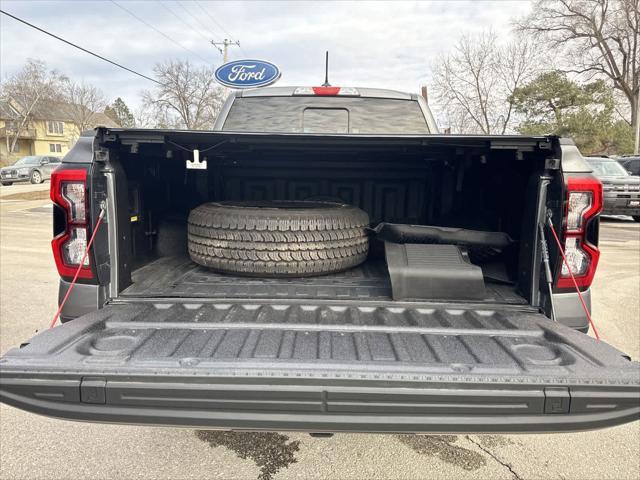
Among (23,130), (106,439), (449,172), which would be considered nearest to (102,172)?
(106,439)

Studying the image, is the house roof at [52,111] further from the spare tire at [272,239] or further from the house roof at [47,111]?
the spare tire at [272,239]

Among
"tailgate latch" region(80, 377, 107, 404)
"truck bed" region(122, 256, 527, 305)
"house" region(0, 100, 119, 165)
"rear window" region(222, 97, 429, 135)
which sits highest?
"house" region(0, 100, 119, 165)

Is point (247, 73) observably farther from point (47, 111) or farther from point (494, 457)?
point (47, 111)

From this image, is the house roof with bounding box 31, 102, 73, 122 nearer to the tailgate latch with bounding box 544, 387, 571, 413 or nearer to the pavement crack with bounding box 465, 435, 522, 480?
the pavement crack with bounding box 465, 435, 522, 480

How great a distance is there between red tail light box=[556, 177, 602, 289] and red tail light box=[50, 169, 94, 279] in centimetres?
231

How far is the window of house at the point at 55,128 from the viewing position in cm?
5898

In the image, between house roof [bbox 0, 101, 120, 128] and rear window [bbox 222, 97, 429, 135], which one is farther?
house roof [bbox 0, 101, 120, 128]

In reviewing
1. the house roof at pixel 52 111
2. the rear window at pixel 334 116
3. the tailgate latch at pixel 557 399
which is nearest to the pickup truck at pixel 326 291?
the tailgate latch at pixel 557 399

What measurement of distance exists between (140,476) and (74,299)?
957 millimetres

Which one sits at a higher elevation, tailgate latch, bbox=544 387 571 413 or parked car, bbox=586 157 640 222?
parked car, bbox=586 157 640 222

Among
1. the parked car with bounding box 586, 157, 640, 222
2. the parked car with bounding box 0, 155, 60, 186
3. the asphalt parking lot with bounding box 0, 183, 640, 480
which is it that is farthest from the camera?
the parked car with bounding box 0, 155, 60, 186

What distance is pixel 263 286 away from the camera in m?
2.35

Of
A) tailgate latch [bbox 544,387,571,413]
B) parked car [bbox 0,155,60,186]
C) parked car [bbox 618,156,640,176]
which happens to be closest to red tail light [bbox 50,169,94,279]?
tailgate latch [bbox 544,387,571,413]

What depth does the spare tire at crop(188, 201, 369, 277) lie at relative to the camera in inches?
90.2
